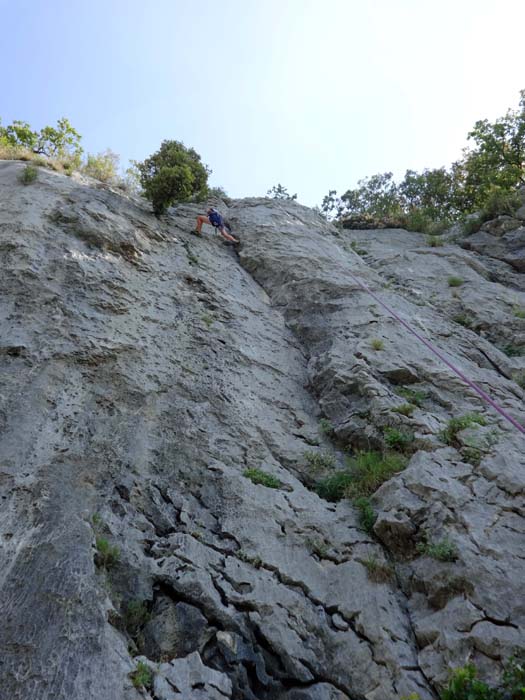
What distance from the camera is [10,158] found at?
13.2 metres

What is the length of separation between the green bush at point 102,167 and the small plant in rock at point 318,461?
11.4 m

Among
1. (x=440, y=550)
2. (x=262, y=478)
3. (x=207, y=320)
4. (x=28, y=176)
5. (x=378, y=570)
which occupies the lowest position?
(x=378, y=570)

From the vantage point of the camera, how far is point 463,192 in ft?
74.2

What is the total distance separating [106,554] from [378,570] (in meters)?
3.07

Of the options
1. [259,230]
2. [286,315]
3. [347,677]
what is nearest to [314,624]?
[347,677]

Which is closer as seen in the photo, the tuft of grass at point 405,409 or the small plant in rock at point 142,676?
the small plant in rock at point 142,676

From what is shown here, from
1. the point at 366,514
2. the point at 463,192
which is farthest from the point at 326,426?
the point at 463,192

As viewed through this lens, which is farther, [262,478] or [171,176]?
[171,176]

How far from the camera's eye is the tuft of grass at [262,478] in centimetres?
641

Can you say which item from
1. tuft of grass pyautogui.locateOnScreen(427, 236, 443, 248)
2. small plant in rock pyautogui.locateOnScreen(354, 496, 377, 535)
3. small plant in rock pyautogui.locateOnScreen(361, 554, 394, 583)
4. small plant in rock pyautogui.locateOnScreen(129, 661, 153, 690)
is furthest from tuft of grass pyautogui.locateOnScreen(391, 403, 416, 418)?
tuft of grass pyautogui.locateOnScreen(427, 236, 443, 248)

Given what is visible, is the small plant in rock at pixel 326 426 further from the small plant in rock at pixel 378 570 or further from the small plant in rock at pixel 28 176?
the small plant in rock at pixel 28 176

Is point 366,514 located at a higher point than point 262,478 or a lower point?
higher

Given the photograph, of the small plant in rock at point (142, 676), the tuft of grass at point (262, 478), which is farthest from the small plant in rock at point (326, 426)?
the small plant in rock at point (142, 676)

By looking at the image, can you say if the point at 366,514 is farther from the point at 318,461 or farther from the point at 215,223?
the point at 215,223
